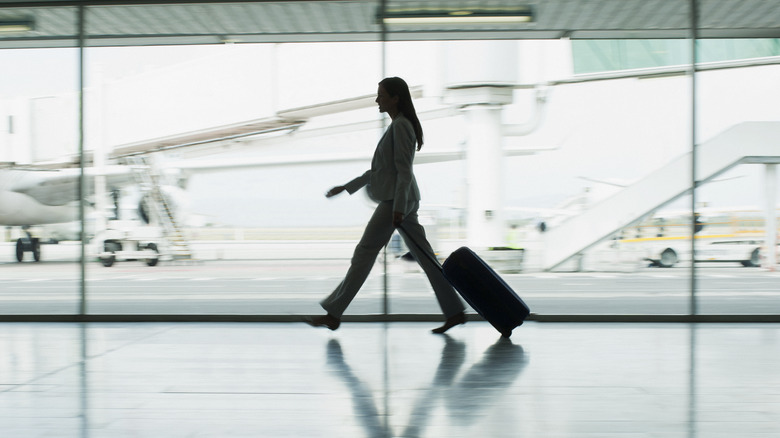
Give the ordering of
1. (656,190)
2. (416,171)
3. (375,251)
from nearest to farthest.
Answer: (375,251) < (416,171) < (656,190)

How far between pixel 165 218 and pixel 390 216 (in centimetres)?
869

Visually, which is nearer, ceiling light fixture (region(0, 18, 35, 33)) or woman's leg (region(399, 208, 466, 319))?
woman's leg (region(399, 208, 466, 319))

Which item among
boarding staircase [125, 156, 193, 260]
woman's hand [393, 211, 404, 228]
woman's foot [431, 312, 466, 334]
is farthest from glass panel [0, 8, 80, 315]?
woman's foot [431, 312, 466, 334]

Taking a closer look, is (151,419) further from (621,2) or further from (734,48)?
(734,48)

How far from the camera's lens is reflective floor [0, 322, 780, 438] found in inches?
67.6

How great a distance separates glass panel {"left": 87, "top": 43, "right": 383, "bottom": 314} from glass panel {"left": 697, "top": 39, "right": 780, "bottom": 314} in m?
2.35

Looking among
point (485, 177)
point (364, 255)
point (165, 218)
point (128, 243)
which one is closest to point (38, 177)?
point (128, 243)

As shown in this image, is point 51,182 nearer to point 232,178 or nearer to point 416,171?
point 232,178

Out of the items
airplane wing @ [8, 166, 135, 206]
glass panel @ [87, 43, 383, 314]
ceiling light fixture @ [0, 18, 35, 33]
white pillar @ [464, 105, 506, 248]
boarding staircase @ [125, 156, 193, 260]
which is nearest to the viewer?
ceiling light fixture @ [0, 18, 35, 33]

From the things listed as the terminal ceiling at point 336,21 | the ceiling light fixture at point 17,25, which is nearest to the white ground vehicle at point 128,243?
the terminal ceiling at point 336,21

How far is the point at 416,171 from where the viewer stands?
3.76 meters

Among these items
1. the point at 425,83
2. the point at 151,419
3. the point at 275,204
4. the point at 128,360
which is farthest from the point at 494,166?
the point at 151,419

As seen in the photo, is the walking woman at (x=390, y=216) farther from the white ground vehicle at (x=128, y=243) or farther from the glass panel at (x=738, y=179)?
the white ground vehicle at (x=128, y=243)

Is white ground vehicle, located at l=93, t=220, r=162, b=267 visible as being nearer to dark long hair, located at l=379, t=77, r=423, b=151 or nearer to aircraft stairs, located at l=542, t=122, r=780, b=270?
aircraft stairs, located at l=542, t=122, r=780, b=270
